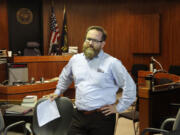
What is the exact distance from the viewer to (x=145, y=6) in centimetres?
895

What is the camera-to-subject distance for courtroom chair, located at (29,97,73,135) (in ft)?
8.63

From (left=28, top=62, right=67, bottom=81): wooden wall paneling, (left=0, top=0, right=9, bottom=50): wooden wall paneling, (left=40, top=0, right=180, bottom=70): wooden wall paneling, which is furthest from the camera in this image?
(left=0, top=0, right=9, bottom=50): wooden wall paneling

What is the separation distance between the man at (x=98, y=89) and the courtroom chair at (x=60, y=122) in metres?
0.25

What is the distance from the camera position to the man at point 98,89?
2.31 meters

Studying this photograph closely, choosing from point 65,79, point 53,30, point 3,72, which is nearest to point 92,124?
point 65,79

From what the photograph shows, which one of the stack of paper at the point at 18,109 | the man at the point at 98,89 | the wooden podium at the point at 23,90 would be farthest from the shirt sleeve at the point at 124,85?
the wooden podium at the point at 23,90

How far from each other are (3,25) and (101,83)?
24.4 feet

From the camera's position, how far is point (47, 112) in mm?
2543

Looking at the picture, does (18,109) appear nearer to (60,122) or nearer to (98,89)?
(60,122)

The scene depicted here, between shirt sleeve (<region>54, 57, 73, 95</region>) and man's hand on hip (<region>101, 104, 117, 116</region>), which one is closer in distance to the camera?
man's hand on hip (<region>101, 104, 117, 116</region>)

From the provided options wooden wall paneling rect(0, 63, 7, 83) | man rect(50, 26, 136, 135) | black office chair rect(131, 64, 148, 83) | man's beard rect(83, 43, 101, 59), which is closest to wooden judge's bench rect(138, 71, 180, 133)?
man rect(50, 26, 136, 135)

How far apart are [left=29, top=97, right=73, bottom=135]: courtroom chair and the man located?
0.82ft

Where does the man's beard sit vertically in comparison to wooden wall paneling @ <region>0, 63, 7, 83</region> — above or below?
above

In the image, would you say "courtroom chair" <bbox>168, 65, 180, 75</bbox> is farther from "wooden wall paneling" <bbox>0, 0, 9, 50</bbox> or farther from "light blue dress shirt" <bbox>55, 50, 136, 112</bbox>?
"light blue dress shirt" <bbox>55, 50, 136, 112</bbox>
